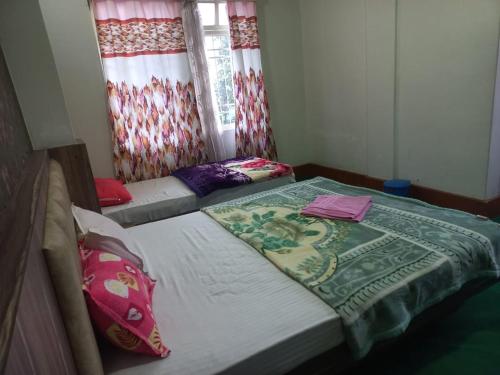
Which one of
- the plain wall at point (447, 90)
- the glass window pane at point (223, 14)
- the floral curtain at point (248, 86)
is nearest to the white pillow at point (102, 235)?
the floral curtain at point (248, 86)

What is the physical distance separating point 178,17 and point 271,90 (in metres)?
1.40

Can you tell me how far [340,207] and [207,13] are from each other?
112 inches

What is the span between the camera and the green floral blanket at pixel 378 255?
1.29 metres

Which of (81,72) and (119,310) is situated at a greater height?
(81,72)

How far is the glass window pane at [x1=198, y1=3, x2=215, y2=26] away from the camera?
12.2ft

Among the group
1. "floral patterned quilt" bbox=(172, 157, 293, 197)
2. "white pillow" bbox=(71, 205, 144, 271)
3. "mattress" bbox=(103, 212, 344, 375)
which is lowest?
"mattress" bbox=(103, 212, 344, 375)

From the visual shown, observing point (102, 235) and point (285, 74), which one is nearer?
point (102, 235)

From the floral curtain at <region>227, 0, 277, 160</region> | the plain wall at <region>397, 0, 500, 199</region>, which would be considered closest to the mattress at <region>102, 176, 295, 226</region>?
the floral curtain at <region>227, 0, 277, 160</region>

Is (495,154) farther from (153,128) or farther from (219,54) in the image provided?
(153,128)

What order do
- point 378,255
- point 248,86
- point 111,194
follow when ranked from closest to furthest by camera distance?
point 378,255 → point 111,194 → point 248,86

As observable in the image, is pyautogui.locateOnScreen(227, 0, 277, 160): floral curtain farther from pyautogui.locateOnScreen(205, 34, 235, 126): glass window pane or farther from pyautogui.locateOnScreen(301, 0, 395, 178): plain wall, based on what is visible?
pyautogui.locateOnScreen(301, 0, 395, 178): plain wall

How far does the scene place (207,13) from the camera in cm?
376

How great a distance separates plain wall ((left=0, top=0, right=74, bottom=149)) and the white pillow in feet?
2.73

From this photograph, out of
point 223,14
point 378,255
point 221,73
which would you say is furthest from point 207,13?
point 378,255
